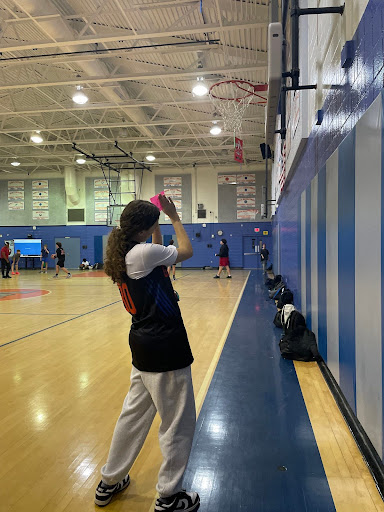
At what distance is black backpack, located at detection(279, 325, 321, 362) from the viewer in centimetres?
433

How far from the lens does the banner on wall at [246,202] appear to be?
2142 cm

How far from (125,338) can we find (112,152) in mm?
15119

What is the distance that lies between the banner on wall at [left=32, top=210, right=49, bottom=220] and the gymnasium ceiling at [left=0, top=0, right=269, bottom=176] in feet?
20.8

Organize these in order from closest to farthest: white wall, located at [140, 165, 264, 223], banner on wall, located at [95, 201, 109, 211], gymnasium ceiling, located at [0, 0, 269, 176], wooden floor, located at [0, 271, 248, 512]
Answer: wooden floor, located at [0, 271, 248, 512] < gymnasium ceiling, located at [0, 0, 269, 176] < white wall, located at [140, 165, 264, 223] < banner on wall, located at [95, 201, 109, 211]

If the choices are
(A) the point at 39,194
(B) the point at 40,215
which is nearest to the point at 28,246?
(B) the point at 40,215

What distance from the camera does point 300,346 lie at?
4.42 m

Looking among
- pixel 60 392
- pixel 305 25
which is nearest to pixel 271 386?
pixel 60 392

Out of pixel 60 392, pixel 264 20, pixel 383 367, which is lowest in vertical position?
pixel 60 392

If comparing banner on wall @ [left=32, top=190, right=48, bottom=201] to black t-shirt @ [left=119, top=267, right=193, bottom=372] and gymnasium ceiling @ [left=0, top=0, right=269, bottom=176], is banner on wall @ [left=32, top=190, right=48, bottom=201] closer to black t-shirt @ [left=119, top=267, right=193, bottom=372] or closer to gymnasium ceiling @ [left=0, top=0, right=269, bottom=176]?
gymnasium ceiling @ [left=0, top=0, right=269, bottom=176]

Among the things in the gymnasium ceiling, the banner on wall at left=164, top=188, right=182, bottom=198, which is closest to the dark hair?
the gymnasium ceiling

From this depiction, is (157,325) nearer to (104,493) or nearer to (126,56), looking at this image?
(104,493)

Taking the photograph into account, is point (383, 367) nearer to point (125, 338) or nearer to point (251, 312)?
point (125, 338)

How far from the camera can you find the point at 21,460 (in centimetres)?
238

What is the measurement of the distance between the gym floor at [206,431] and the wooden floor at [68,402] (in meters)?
0.01
